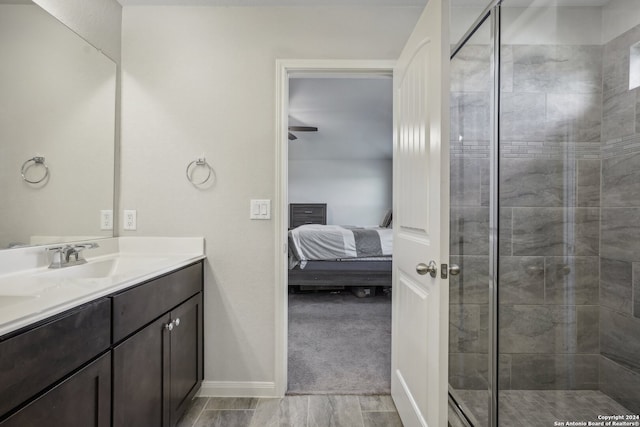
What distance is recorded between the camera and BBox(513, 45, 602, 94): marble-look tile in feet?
5.80

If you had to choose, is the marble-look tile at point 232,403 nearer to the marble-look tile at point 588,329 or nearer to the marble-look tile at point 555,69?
the marble-look tile at point 588,329

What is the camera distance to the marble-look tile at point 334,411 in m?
1.64

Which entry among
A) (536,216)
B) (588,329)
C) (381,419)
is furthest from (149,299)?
(588,329)

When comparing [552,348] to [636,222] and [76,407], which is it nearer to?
[636,222]

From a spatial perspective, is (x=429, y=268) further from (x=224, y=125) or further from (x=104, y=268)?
(x=104, y=268)

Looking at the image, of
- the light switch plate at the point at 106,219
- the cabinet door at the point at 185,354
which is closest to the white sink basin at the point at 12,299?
the cabinet door at the point at 185,354

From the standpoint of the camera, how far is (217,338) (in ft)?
6.20

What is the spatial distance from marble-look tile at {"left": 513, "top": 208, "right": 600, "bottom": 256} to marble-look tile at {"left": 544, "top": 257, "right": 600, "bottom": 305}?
1.8 inches

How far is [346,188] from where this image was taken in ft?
24.4

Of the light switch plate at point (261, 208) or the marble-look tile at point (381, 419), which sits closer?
the marble-look tile at point (381, 419)

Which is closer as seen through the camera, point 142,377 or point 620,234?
point 142,377

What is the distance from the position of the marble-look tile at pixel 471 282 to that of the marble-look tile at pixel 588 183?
66 cm

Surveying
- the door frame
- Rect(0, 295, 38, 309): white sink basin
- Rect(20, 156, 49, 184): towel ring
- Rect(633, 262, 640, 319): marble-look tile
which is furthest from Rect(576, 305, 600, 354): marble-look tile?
Rect(20, 156, 49, 184): towel ring

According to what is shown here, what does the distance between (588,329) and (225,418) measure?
6.87 feet
